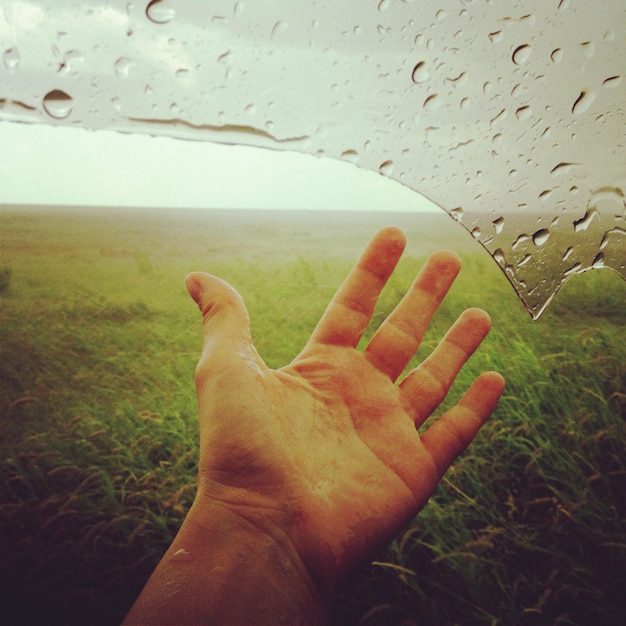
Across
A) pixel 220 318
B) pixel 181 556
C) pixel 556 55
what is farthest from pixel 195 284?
pixel 556 55

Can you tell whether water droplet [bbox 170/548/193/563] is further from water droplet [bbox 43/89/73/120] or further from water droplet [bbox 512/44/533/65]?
water droplet [bbox 512/44/533/65]

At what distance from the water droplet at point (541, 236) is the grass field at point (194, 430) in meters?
0.69

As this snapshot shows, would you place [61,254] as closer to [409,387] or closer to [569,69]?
[409,387]

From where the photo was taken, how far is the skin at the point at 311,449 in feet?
2.14

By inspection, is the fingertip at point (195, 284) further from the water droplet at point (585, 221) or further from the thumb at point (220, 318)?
the water droplet at point (585, 221)

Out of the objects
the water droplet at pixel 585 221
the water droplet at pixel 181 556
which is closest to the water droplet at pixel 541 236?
the water droplet at pixel 585 221

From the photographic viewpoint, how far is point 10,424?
4.56ft

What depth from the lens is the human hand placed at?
2.25ft

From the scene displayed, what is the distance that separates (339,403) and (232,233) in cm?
155

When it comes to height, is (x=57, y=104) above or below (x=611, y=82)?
below

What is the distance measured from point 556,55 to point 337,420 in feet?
2.56

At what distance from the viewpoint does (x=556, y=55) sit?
0.81 meters

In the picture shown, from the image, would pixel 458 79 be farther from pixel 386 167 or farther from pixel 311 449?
pixel 311 449

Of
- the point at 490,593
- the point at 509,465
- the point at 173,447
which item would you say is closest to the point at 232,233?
the point at 173,447
